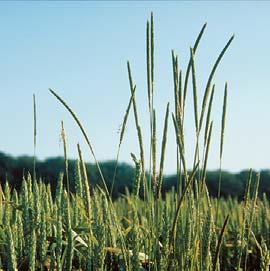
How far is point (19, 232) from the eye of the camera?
1911 mm

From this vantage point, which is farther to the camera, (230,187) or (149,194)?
(230,187)

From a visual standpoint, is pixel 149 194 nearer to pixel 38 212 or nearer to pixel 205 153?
pixel 205 153

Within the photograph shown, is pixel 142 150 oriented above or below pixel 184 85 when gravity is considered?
below

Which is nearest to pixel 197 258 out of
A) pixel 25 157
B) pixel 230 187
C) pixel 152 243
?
pixel 152 243

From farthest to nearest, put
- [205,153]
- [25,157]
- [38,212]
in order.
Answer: [25,157]
[38,212]
[205,153]

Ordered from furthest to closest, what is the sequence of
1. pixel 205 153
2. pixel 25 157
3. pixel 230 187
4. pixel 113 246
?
pixel 25 157 < pixel 230 187 < pixel 113 246 < pixel 205 153

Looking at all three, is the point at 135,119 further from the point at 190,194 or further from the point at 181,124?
the point at 190,194

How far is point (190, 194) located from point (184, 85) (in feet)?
0.99

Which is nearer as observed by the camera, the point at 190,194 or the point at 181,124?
the point at 181,124

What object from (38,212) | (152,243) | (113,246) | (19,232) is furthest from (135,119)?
(19,232)

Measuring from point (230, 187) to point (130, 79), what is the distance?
1564cm

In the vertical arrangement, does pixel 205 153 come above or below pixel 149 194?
above

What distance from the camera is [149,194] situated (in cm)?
143

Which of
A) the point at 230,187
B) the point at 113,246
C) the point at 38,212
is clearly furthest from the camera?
the point at 230,187
